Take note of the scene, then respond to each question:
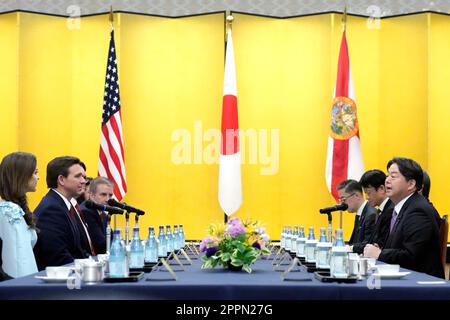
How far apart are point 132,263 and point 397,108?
5.64m

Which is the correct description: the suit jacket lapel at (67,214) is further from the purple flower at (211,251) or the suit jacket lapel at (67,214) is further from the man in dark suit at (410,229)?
the man in dark suit at (410,229)

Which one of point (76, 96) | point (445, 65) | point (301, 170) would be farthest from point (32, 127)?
point (445, 65)

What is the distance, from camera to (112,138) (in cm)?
795

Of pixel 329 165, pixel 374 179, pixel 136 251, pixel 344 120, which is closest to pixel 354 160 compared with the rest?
pixel 329 165

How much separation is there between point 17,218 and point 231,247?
3.48 ft

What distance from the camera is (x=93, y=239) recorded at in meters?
5.46

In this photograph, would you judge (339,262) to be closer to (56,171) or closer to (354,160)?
(56,171)

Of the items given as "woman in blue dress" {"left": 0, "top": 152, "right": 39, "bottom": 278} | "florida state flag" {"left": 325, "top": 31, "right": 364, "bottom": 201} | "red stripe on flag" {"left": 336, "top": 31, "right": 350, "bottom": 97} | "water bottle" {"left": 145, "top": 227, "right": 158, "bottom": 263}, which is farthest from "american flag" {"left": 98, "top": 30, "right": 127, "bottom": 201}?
"woman in blue dress" {"left": 0, "top": 152, "right": 39, "bottom": 278}

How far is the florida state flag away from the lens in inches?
316

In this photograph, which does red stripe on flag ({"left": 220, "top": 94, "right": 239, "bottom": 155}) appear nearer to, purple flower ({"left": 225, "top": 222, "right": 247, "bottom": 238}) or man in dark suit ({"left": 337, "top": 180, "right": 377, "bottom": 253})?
man in dark suit ({"left": 337, "top": 180, "right": 377, "bottom": 253})

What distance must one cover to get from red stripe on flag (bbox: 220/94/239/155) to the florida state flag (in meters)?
1.05

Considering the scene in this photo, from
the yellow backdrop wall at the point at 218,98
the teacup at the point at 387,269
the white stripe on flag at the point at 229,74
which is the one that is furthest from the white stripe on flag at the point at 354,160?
the teacup at the point at 387,269

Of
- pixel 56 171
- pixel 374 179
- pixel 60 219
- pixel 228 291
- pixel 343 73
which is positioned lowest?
pixel 228 291

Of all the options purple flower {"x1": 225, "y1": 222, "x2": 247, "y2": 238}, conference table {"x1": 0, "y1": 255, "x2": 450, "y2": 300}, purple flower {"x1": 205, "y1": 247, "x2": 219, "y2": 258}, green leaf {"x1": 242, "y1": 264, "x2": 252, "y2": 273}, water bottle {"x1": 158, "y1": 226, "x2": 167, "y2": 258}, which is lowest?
water bottle {"x1": 158, "y1": 226, "x2": 167, "y2": 258}
